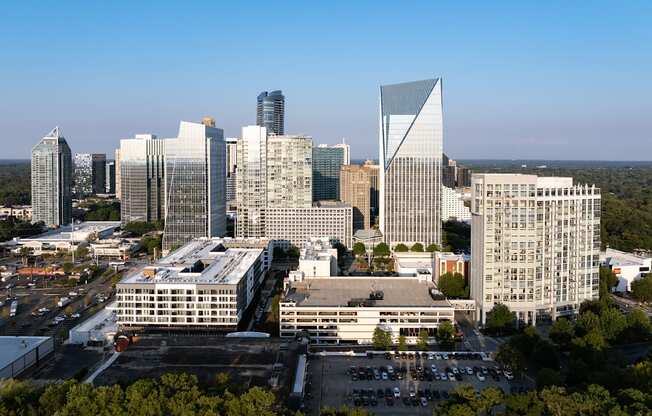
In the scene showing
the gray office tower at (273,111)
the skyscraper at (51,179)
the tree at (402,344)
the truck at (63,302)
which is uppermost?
the gray office tower at (273,111)

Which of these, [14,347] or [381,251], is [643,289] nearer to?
[381,251]

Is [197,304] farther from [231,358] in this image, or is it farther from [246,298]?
[231,358]

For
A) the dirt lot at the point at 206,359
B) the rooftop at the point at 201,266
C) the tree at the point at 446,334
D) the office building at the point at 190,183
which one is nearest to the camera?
the dirt lot at the point at 206,359

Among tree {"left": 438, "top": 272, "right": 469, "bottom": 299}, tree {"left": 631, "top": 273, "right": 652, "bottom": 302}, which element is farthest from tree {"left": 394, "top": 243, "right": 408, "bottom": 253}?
tree {"left": 631, "top": 273, "right": 652, "bottom": 302}

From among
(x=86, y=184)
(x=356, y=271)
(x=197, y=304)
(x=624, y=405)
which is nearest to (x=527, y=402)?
(x=624, y=405)

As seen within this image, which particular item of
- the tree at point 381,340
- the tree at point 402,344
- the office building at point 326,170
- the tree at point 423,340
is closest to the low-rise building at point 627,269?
the tree at point 423,340

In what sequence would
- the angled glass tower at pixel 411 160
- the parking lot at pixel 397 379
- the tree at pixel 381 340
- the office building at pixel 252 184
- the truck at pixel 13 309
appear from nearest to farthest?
the parking lot at pixel 397 379, the tree at pixel 381 340, the truck at pixel 13 309, the angled glass tower at pixel 411 160, the office building at pixel 252 184

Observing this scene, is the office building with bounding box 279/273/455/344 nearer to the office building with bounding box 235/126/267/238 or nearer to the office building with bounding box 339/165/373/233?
the office building with bounding box 235/126/267/238

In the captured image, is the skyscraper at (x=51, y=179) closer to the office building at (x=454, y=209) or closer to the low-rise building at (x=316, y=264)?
the low-rise building at (x=316, y=264)
